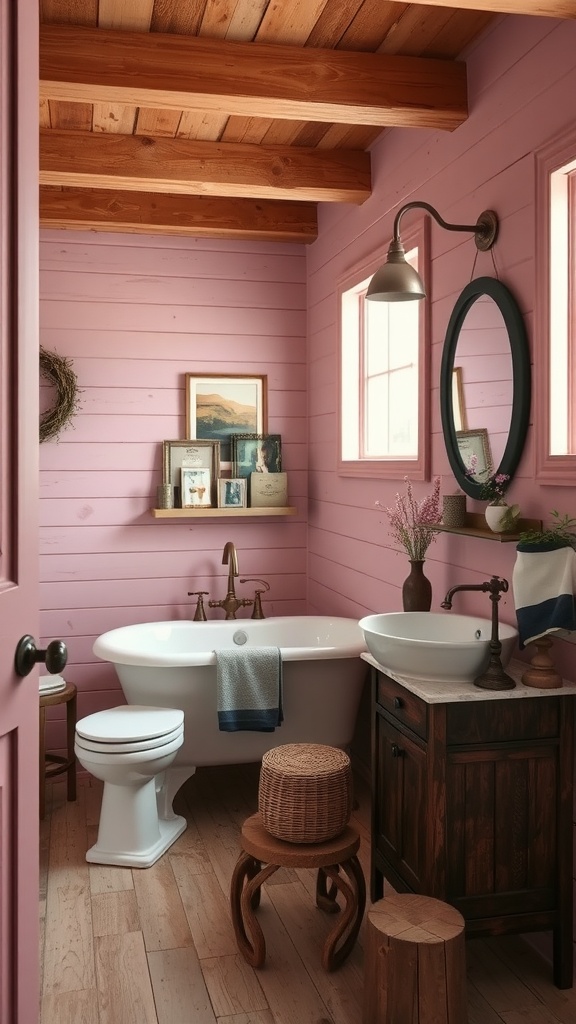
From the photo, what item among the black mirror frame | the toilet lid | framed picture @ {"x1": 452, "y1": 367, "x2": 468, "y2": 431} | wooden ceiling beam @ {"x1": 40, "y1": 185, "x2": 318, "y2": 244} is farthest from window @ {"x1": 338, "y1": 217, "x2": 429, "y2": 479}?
the toilet lid

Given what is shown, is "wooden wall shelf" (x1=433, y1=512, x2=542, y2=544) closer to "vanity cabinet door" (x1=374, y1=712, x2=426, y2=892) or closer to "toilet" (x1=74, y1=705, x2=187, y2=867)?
"vanity cabinet door" (x1=374, y1=712, x2=426, y2=892)

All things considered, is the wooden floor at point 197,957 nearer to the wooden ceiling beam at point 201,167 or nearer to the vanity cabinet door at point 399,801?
the vanity cabinet door at point 399,801

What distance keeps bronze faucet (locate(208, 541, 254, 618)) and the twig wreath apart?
100cm

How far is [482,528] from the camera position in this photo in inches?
103

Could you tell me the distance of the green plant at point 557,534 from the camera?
2164 millimetres

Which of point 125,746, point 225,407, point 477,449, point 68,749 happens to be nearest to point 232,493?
point 225,407

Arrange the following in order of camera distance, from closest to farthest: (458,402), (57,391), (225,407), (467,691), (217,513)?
(467,691), (458,402), (57,391), (217,513), (225,407)

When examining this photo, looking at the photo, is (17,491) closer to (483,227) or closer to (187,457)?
(483,227)

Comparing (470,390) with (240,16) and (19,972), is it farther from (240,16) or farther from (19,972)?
(19,972)

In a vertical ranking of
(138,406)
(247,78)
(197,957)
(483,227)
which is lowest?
(197,957)

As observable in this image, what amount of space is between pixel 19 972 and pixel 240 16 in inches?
98.7

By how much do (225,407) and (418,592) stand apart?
6.40ft

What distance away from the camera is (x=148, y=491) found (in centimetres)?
439

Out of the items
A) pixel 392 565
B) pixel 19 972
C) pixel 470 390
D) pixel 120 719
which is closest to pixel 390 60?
pixel 470 390
